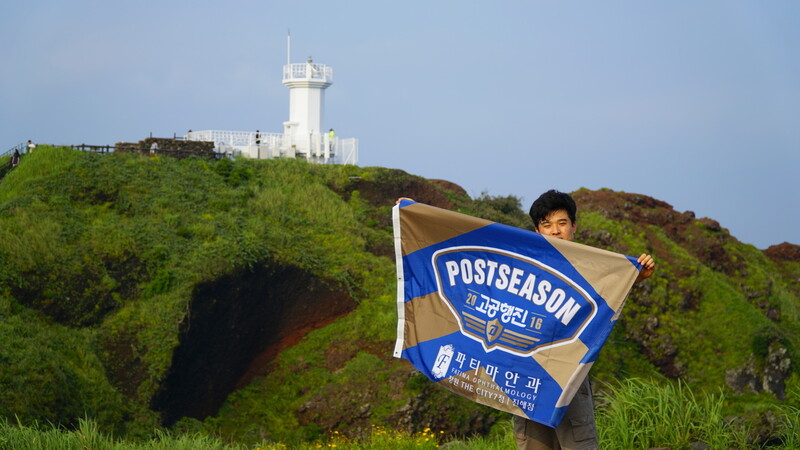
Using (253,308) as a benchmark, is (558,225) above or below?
above

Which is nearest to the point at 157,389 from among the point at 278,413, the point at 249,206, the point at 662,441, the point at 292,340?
the point at 278,413

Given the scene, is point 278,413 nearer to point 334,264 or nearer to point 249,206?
point 334,264

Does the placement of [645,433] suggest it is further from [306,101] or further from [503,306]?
[306,101]

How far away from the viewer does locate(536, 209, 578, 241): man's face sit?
693 centimetres

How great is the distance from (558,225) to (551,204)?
209mm

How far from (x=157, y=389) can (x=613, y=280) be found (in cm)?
1919

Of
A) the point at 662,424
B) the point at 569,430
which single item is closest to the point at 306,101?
the point at 662,424

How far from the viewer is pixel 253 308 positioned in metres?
28.3

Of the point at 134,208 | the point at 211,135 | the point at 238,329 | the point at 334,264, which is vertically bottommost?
the point at 238,329

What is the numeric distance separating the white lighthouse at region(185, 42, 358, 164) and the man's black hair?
119ft

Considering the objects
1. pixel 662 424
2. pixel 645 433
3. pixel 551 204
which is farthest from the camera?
pixel 662 424

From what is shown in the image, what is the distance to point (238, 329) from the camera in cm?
2770

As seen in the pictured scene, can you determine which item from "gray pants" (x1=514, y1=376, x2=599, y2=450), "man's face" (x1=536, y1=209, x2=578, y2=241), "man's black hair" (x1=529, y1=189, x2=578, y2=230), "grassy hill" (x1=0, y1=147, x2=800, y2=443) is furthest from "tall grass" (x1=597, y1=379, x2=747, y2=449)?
"grassy hill" (x1=0, y1=147, x2=800, y2=443)

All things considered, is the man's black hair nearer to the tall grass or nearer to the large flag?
the large flag
